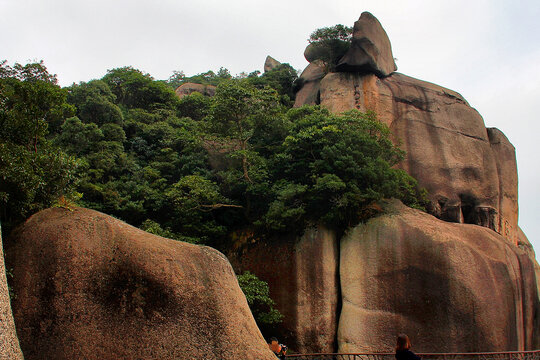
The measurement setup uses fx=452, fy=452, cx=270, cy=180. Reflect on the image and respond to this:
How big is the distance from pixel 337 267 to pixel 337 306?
1287mm

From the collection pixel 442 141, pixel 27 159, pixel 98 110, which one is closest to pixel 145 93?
pixel 98 110

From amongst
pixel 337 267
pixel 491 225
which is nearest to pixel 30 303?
pixel 337 267

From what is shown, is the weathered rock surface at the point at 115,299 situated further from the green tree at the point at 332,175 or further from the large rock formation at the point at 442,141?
the large rock formation at the point at 442,141

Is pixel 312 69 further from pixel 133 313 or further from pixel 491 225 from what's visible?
pixel 133 313

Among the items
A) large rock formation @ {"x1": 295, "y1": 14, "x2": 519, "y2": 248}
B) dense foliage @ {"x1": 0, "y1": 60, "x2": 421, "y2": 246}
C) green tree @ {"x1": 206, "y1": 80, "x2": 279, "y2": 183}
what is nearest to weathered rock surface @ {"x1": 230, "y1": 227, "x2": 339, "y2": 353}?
dense foliage @ {"x1": 0, "y1": 60, "x2": 421, "y2": 246}

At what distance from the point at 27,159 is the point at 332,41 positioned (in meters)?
18.4

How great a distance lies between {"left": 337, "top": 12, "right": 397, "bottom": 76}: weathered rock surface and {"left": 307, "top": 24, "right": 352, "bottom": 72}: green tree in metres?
0.85

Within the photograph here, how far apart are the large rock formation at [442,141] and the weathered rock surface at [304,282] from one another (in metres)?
7.06

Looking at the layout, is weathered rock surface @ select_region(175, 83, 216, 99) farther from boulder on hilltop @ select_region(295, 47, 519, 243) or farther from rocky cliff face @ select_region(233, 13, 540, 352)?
rocky cliff face @ select_region(233, 13, 540, 352)

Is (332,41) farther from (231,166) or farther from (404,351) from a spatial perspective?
(404,351)

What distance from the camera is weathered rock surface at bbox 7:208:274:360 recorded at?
23.0 ft

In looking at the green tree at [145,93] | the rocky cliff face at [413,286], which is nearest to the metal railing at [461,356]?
the rocky cliff face at [413,286]

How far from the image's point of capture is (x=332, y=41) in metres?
24.1

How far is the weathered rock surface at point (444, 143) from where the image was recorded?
2033cm
